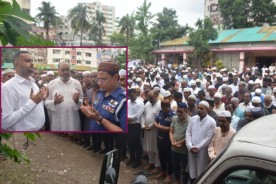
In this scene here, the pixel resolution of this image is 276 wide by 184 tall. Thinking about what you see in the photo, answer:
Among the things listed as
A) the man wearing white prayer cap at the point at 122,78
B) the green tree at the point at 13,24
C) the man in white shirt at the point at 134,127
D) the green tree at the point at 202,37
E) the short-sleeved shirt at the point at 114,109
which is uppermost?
the green tree at the point at 202,37

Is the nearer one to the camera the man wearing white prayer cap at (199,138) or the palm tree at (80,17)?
the man wearing white prayer cap at (199,138)

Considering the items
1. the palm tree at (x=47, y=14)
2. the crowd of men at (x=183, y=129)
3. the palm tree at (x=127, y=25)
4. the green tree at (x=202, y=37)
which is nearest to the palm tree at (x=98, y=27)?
the palm tree at (x=47, y=14)

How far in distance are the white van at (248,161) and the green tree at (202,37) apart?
24.0 meters

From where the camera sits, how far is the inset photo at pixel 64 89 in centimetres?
221

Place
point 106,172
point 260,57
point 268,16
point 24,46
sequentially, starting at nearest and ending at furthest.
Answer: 1. point 106,172
2. point 24,46
3. point 260,57
4. point 268,16

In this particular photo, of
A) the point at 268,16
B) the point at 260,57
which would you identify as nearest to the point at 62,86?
the point at 260,57

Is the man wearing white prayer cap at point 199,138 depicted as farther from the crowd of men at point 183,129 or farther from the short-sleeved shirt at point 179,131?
the short-sleeved shirt at point 179,131

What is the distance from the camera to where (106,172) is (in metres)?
1.63

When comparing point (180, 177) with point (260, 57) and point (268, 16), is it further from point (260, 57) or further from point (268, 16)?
point (268, 16)

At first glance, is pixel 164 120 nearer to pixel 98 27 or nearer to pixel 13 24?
pixel 13 24

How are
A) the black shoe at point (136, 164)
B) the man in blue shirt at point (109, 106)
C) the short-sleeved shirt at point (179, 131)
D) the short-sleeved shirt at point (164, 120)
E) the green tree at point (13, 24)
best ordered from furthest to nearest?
the black shoe at point (136, 164), the short-sleeved shirt at point (164, 120), the short-sleeved shirt at point (179, 131), the man in blue shirt at point (109, 106), the green tree at point (13, 24)

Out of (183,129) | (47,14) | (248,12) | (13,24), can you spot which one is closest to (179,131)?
(183,129)

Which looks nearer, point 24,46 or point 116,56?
point 24,46

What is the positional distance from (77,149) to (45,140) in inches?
39.0
